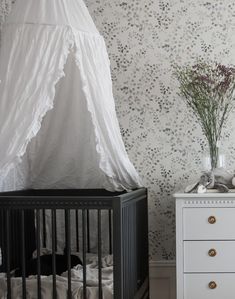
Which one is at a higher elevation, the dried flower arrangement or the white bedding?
the dried flower arrangement

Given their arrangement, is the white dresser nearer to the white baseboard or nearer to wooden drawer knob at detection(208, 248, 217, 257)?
wooden drawer knob at detection(208, 248, 217, 257)

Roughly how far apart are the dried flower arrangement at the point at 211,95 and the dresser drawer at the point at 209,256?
528 mm

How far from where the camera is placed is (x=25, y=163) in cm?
399

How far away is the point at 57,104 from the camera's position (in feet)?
12.8

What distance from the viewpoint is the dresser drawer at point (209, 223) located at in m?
3.53

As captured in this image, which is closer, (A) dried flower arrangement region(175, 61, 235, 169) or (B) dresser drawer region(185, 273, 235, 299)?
(B) dresser drawer region(185, 273, 235, 299)

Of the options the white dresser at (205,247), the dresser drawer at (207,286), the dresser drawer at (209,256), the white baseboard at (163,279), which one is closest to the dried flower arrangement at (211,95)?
the white dresser at (205,247)

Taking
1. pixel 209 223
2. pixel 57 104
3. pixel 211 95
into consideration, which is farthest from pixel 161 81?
pixel 209 223

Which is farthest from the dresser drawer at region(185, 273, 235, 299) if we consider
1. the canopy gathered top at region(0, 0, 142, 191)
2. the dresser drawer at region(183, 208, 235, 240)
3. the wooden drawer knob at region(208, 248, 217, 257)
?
the canopy gathered top at region(0, 0, 142, 191)

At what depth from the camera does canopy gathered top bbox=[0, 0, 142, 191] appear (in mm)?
3080

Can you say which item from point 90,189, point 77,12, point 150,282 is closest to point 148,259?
point 150,282

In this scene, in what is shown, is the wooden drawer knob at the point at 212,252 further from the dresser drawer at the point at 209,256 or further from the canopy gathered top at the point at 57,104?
the canopy gathered top at the point at 57,104

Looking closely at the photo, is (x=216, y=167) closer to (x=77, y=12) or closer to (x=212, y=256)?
(x=212, y=256)

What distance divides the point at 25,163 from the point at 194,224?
3.91ft
